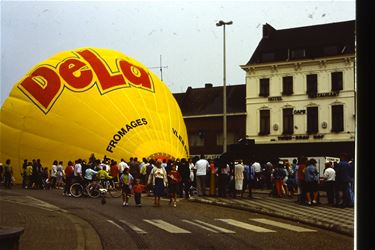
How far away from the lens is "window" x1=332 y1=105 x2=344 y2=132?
4234cm

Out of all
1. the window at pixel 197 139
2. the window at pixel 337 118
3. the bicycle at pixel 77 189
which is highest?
the window at pixel 337 118

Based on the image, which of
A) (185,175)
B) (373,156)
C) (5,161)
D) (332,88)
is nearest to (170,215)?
(185,175)

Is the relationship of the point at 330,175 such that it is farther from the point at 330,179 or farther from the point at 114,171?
the point at 114,171

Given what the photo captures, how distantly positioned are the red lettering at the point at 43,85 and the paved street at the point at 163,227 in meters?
10.4

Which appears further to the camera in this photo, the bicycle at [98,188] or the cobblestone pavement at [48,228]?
the bicycle at [98,188]

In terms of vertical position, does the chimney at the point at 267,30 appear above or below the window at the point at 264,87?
above

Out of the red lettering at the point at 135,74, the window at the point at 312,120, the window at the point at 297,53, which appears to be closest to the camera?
the red lettering at the point at 135,74

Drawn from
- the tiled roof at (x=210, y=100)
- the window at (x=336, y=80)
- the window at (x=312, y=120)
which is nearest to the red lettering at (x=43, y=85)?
the window at (x=312, y=120)

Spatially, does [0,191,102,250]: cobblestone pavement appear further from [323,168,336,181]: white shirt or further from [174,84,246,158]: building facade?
[174,84,246,158]: building facade

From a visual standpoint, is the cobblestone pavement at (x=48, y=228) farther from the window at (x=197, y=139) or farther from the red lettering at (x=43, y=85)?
the window at (x=197, y=139)

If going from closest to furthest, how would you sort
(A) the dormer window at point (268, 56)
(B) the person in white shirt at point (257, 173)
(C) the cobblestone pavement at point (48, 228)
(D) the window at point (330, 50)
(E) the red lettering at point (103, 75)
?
(C) the cobblestone pavement at point (48, 228)
(B) the person in white shirt at point (257, 173)
(E) the red lettering at point (103, 75)
(D) the window at point (330, 50)
(A) the dormer window at point (268, 56)

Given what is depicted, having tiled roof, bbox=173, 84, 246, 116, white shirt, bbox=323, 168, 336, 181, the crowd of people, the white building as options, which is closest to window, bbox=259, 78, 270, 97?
the white building

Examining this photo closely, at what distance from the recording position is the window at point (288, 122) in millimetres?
48838

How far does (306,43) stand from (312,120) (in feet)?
27.1
